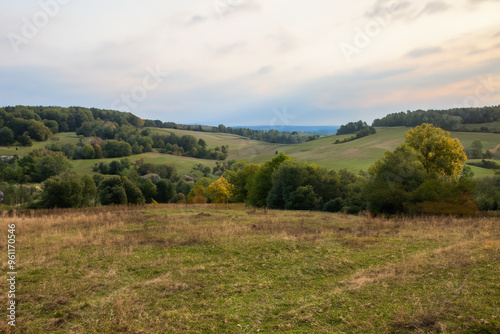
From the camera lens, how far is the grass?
23.3 ft

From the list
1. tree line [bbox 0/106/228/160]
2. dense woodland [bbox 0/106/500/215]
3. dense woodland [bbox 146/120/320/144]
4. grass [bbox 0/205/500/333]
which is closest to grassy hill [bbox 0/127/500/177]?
tree line [bbox 0/106/228/160]

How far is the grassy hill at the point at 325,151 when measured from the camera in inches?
3440

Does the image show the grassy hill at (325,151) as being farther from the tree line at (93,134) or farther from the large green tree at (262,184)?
the large green tree at (262,184)

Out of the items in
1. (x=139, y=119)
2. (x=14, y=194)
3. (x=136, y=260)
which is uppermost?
(x=139, y=119)

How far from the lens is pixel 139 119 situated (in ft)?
532

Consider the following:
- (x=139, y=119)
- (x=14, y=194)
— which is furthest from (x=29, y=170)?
(x=139, y=119)

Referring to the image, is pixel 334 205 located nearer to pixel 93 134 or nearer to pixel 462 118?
pixel 462 118

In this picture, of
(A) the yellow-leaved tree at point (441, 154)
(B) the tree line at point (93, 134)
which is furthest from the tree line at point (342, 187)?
(B) the tree line at point (93, 134)

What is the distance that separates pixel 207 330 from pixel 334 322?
2.94m

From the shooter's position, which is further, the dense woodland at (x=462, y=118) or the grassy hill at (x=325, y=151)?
the dense woodland at (x=462, y=118)

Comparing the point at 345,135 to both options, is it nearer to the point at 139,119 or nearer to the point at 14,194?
the point at 139,119

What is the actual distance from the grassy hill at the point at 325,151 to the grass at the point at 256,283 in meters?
70.1

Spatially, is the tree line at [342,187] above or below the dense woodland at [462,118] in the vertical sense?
below

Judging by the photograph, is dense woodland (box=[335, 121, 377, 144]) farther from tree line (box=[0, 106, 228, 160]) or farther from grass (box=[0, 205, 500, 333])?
grass (box=[0, 205, 500, 333])
